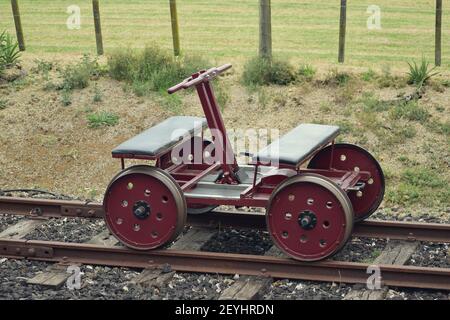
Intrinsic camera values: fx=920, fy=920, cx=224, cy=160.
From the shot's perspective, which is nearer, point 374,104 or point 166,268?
point 166,268

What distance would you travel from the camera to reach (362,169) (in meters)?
9.26

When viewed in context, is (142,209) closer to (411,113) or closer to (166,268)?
(166,268)

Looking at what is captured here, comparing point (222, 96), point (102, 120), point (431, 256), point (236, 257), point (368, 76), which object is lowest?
point (431, 256)

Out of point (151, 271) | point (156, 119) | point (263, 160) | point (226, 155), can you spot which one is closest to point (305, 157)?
point (263, 160)

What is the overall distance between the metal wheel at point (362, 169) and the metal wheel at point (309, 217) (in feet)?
4.07

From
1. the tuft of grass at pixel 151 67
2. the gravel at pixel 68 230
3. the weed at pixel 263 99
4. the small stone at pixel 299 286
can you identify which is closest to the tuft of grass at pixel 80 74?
the tuft of grass at pixel 151 67

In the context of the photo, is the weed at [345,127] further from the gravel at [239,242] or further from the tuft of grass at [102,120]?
the gravel at [239,242]

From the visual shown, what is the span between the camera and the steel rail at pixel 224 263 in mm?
7895

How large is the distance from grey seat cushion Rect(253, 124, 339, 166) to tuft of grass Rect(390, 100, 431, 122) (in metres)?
3.32

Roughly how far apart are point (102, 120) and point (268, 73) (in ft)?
8.32

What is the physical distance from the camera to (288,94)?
13172mm

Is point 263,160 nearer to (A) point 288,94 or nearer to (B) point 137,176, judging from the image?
(B) point 137,176

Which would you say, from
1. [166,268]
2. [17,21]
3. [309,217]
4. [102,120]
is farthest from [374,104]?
[17,21]

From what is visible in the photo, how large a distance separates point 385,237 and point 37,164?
5.24 meters
